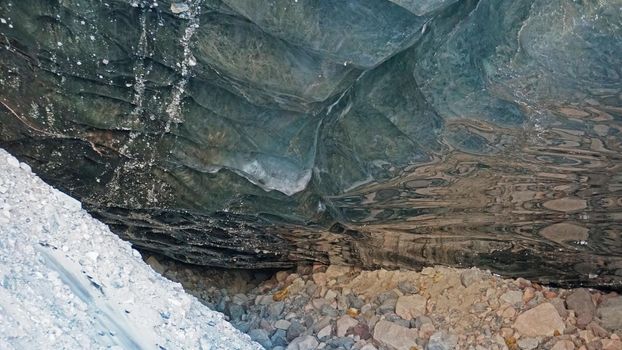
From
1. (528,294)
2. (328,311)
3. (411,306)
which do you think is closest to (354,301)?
(328,311)

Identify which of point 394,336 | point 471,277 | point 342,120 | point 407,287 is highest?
point 342,120

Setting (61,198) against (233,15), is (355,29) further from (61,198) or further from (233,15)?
(61,198)

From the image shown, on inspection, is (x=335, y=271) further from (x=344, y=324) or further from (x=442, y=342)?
(x=442, y=342)

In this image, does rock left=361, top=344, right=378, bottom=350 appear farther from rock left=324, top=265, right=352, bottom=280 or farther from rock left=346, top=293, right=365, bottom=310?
rock left=324, top=265, right=352, bottom=280

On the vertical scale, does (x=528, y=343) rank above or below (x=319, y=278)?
above

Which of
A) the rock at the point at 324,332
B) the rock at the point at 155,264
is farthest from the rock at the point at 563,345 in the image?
the rock at the point at 155,264

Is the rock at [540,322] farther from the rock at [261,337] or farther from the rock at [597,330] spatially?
the rock at [261,337]
